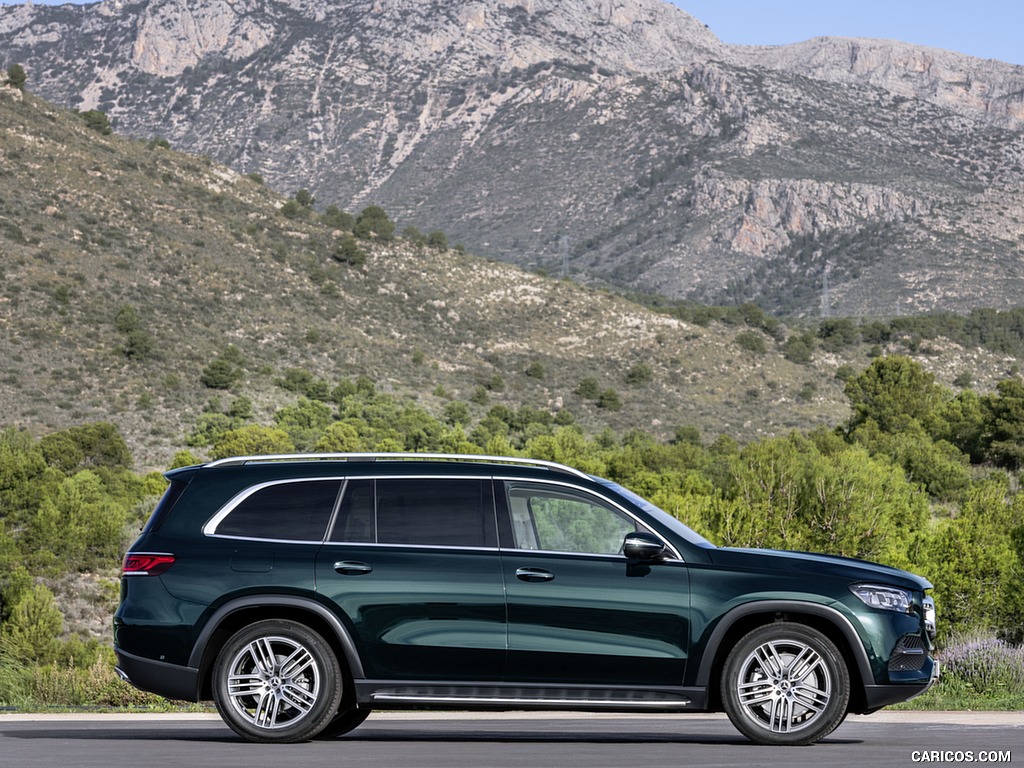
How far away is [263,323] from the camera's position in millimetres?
75688

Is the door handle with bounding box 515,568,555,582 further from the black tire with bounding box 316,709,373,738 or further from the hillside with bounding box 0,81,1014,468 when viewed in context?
the hillside with bounding box 0,81,1014,468

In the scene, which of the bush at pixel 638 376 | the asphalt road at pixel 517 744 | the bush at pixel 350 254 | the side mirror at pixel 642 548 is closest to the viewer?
the asphalt road at pixel 517 744

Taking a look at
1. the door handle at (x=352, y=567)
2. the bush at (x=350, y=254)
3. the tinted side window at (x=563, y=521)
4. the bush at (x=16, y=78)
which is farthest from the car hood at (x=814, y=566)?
the bush at (x=16, y=78)

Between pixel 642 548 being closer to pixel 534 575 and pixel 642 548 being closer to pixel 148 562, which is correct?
pixel 534 575

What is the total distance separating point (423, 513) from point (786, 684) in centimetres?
248

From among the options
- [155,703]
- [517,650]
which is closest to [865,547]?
[155,703]

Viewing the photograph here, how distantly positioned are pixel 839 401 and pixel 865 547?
6196 cm

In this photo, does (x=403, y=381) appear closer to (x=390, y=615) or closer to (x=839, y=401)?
(x=839, y=401)

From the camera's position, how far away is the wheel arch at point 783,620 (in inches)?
332

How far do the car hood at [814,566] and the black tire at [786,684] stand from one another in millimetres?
366

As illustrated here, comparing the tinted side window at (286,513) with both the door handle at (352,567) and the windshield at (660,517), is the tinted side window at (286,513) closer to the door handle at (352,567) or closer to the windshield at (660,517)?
the door handle at (352,567)

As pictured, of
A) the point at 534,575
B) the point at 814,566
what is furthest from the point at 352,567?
the point at 814,566

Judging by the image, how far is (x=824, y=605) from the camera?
8.46m

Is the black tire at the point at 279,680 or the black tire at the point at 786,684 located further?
the black tire at the point at 279,680
